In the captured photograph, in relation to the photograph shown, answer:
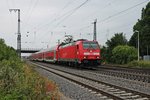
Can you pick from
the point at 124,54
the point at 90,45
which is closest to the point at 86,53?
the point at 90,45

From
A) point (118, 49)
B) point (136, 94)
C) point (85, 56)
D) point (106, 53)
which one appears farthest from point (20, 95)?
point (106, 53)

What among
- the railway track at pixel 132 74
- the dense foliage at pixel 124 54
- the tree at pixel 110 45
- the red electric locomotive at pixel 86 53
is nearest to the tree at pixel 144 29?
the tree at pixel 110 45

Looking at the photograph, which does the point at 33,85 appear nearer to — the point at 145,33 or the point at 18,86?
the point at 18,86

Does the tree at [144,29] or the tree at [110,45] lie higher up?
the tree at [144,29]

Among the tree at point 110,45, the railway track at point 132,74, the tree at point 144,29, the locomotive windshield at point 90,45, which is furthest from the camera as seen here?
the tree at point 144,29

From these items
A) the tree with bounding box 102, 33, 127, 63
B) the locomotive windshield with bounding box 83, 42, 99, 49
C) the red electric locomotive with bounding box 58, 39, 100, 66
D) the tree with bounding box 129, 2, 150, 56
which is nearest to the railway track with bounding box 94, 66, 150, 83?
the red electric locomotive with bounding box 58, 39, 100, 66

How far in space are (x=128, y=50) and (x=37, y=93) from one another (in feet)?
142

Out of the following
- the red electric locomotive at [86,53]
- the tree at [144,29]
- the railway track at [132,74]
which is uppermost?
the tree at [144,29]

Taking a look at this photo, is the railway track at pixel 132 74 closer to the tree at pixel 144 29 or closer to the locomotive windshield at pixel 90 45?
the locomotive windshield at pixel 90 45

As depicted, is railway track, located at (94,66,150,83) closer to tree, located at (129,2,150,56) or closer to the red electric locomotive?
the red electric locomotive

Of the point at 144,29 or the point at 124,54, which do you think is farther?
the point at 144,29

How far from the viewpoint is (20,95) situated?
26.2 ft

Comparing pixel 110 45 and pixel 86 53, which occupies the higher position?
pixel 110 45

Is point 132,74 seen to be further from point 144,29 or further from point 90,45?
point 144,29
